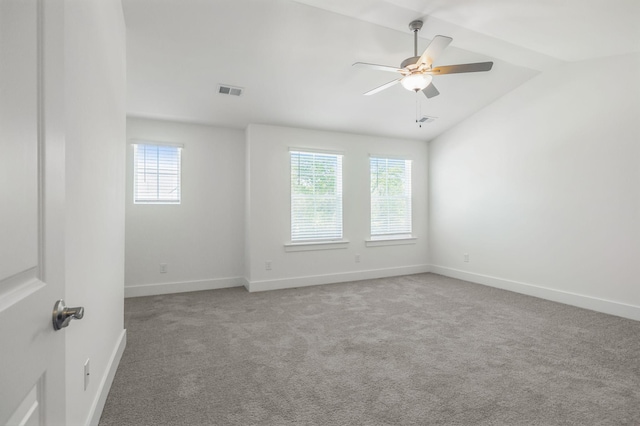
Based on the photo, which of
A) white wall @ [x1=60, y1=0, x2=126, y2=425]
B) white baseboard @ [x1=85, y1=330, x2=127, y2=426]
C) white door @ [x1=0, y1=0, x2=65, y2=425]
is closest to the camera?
white door @ [x1=0, y1=0, x2=65, y2=425]

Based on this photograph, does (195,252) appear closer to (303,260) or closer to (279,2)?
(303,260)

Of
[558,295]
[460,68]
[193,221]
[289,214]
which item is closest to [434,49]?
[460,68]

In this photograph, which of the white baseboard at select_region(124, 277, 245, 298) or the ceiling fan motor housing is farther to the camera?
the white baseboard at select_region(124, 277, 245, 298)

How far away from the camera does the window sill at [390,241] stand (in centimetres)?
562

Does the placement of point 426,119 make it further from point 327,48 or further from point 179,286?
point 179,286

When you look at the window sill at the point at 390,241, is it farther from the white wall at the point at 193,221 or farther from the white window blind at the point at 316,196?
the white wall at the point at 193,221

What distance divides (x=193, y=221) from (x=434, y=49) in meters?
3.93

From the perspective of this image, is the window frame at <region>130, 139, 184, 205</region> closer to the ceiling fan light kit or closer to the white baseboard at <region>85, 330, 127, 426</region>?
the white baseboard at <region>85, 330, 127, 426</region>

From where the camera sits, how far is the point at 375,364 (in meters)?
2.49

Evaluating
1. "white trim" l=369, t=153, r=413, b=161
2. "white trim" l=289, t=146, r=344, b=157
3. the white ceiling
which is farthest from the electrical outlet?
"white trim" l=369, t=153, r=413, b=161

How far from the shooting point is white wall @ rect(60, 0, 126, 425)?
4.60 ft

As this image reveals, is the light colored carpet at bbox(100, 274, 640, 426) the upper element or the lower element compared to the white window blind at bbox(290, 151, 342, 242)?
lower

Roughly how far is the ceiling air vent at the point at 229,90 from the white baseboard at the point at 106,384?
2.88 meters

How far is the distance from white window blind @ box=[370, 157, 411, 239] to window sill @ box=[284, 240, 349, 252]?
677mm
